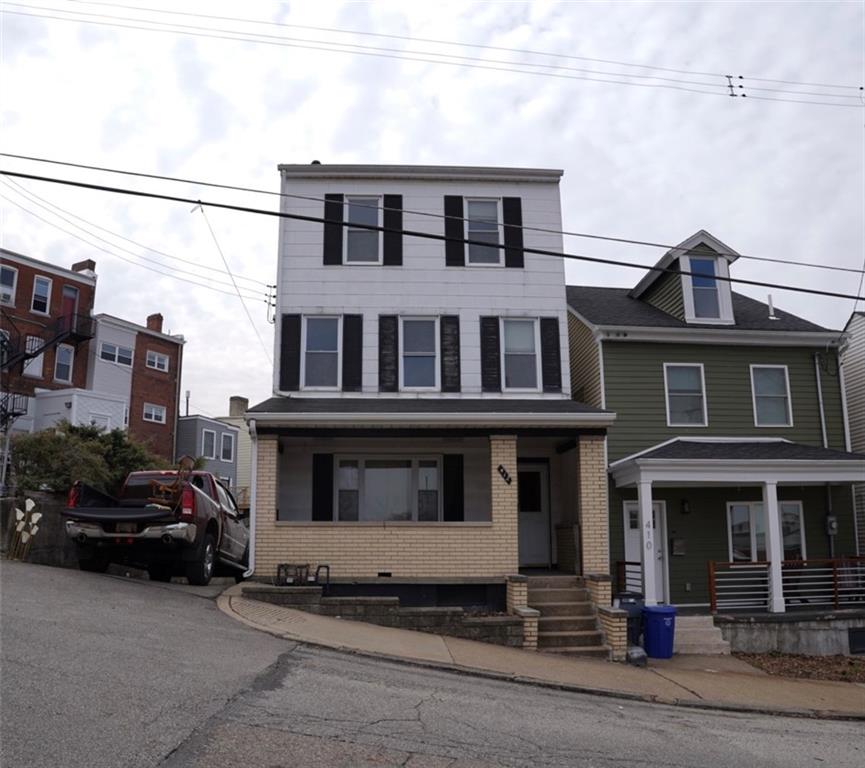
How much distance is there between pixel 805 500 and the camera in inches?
686

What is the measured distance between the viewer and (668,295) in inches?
744

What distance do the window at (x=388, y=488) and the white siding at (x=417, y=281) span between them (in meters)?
1.65

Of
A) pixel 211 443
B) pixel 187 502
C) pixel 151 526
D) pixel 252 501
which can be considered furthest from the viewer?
pixel 211 443

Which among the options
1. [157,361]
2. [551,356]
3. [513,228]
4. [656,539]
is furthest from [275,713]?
[157,361]

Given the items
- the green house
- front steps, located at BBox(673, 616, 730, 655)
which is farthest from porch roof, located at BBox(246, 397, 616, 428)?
front steps, located at BBox(673, 616, 730, 655)

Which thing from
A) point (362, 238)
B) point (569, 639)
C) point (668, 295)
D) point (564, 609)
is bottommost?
point (569, 639)

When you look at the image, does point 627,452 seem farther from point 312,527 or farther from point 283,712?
point 283,712

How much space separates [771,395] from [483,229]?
7495 millimetres

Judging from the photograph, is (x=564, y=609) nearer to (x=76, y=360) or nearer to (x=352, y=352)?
(x=352, y=352)

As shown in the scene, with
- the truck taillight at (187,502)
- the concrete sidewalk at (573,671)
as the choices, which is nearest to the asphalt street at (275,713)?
the concrete sidewalk at (573,671)

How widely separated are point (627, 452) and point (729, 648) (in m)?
4.48

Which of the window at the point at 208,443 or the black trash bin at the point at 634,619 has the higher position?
the window at the point at 208,443

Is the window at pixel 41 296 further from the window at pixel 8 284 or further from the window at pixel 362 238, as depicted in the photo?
the window at pixel 362 238

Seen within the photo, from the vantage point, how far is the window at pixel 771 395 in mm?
17531
